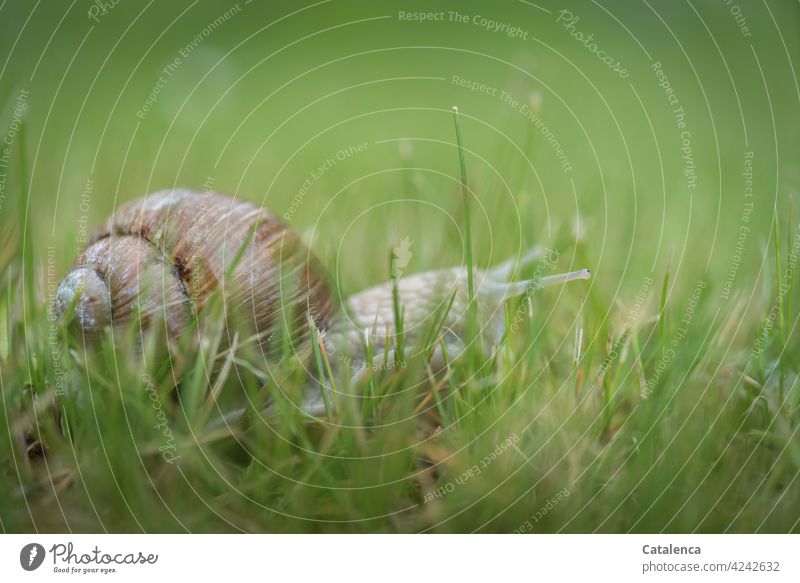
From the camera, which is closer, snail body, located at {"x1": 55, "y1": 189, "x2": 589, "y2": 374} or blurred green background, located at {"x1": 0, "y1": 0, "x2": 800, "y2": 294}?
snail body, located at {"x1": 55, "y1": 189, "x2": 589, "y2": 374}

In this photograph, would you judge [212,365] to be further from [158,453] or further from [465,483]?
[465,483]

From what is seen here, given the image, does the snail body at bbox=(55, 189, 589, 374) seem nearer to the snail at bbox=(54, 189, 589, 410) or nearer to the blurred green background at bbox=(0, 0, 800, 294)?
the snail at bbox=(54, 189, 589, 410)

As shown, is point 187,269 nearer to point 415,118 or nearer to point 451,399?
point 451,399

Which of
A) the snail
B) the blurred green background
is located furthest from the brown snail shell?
the blurred green background

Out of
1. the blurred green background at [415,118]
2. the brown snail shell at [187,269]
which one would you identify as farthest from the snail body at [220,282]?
the blurred green background at [415,118]

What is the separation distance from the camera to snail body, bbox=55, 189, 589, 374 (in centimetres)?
58

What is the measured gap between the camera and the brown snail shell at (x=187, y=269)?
58 cm

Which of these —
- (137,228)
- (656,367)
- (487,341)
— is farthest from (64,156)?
(656,367)

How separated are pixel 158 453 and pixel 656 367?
42cm
